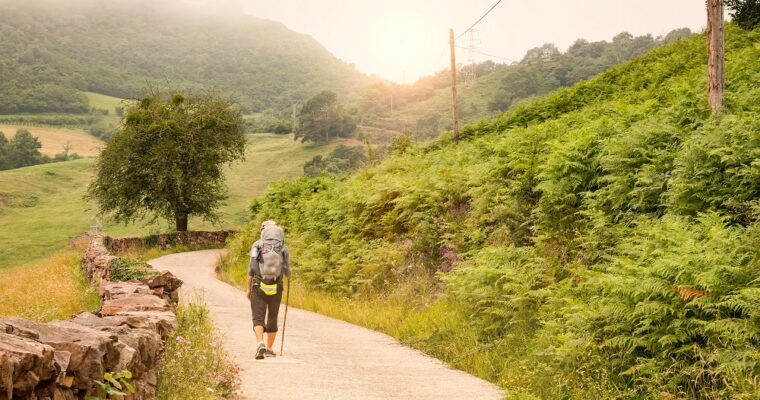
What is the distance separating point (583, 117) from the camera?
1889 centimetres

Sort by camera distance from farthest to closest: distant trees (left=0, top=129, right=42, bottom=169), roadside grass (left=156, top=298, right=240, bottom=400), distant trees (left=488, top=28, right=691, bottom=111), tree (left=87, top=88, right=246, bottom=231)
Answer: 1. distant trees (left=0, top=129, right=42, bottom=169)
2. distant trees (left=488, top=28, right=691, bottom=111)
3. tree (left=87, top=88, right=246, bottom=231)
4. roadside grass (left=156, top=298, right=240, bottom=400)

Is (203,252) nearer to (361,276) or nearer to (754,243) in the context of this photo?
(361,276)

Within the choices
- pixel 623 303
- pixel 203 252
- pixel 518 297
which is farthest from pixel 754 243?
pixel 203 252

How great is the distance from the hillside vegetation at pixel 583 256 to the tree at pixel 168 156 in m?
25.5

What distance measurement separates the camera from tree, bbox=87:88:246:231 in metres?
44.8

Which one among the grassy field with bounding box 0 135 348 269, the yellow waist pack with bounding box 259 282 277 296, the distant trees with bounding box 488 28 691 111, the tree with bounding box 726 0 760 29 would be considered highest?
the distant trees with bounding box 488 28 691 111

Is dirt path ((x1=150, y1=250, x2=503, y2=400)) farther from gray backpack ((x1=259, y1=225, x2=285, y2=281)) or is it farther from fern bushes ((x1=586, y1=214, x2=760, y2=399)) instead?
fern bushes ((x1=586, y1=214, x2=760, y2=399))

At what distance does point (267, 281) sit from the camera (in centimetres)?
1105

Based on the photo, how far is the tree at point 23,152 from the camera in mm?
124688

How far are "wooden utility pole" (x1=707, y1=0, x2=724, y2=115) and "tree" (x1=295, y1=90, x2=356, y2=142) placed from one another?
108 meters

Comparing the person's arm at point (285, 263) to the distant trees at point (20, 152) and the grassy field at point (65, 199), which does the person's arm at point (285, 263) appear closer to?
the grassy field at point (65, 199)

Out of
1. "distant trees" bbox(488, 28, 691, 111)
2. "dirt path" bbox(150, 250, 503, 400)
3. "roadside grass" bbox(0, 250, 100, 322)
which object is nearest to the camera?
"dirt path" bbox(150, 250, 503, 400)

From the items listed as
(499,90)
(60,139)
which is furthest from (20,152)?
(499,90)

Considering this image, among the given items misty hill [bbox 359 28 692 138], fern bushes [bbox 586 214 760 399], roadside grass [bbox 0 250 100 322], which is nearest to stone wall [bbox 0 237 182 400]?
roadside grass [bbox 0 250 100 322]
